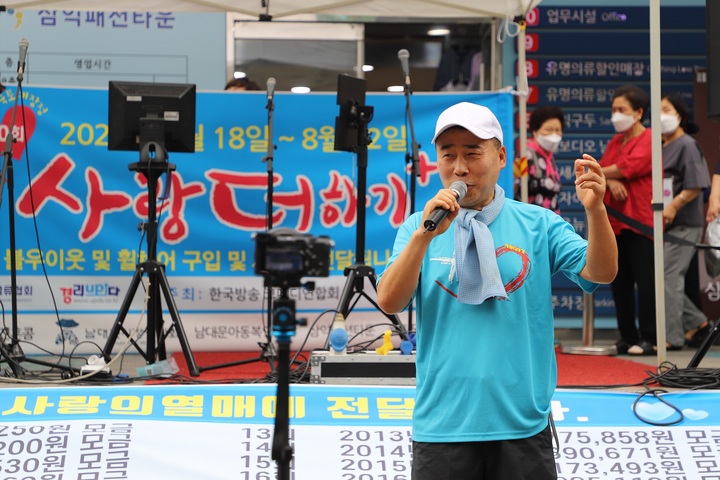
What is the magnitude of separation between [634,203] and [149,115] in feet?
11.2

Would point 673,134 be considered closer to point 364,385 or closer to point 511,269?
point 364,385

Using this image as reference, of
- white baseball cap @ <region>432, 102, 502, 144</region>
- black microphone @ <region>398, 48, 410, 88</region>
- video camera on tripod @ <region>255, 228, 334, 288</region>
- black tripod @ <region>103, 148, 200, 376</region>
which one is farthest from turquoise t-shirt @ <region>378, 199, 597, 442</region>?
black microphone @ <region>398, 48, 410, 88</region>

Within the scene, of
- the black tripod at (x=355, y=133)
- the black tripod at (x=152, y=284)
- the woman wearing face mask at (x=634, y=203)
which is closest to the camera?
the black tripod at (x=152, y=284)

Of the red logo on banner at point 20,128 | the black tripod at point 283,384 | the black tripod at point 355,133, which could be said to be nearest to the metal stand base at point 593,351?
the black tripod at point 355,133

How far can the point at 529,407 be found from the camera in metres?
2.19

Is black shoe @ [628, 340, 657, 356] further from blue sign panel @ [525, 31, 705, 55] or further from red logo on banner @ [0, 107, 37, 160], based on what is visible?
red logo on banner @ [0, 107, 37, 160]

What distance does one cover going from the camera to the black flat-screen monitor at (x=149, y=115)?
529 centimetres

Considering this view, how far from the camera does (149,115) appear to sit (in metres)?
5.27

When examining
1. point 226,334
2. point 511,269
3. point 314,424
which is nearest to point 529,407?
point 511,269

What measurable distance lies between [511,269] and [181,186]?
429 cm

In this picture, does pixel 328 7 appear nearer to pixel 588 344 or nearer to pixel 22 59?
pixel 22 59

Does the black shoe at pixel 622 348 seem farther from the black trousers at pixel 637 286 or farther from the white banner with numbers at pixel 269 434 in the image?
the white banner with numbers at pixel 269 434

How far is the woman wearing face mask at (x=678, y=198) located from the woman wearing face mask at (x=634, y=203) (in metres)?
0.25

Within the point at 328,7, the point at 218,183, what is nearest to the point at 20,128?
the point at 218,183
